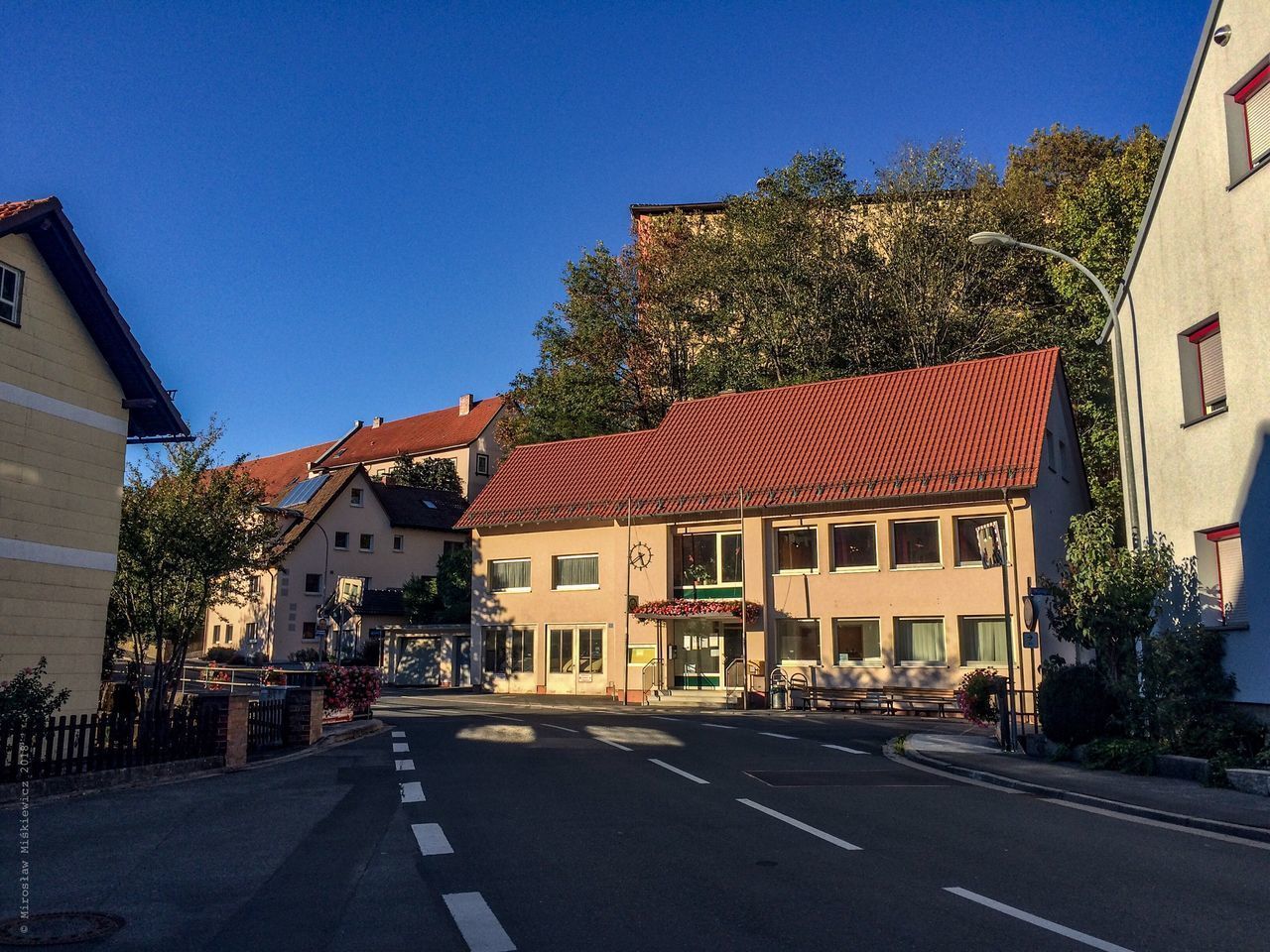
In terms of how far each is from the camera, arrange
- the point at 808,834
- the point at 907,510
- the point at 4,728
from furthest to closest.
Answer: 1. the point at 907,510
2. the point at 4,728
3. the point at 808,834

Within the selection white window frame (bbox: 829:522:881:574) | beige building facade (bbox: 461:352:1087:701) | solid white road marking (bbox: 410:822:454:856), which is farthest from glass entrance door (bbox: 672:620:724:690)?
solid white road marking (bbox: 410:822:454:856)

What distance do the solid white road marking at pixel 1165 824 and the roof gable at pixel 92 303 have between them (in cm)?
1635

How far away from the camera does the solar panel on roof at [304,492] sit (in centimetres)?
5769

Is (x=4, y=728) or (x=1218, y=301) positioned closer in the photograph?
(x=4, y=728)

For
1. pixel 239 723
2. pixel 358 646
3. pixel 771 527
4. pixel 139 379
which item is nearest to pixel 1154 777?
pixel 239 723

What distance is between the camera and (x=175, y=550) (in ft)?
72.9

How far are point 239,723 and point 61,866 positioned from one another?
747cm

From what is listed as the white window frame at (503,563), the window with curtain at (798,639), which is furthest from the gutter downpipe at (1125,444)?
the white window frame at (503,563)

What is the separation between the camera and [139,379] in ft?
64.5

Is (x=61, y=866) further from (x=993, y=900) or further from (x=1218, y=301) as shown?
(x=1218, y=301)

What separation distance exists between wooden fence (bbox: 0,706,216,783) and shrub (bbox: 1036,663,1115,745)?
1320 cm

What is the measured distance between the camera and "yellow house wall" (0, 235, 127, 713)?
17125 millimetres

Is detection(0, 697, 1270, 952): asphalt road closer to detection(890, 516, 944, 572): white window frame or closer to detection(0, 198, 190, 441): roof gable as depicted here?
detection(0, 198, 190, 441): roof gable

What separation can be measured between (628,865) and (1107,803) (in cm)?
692
